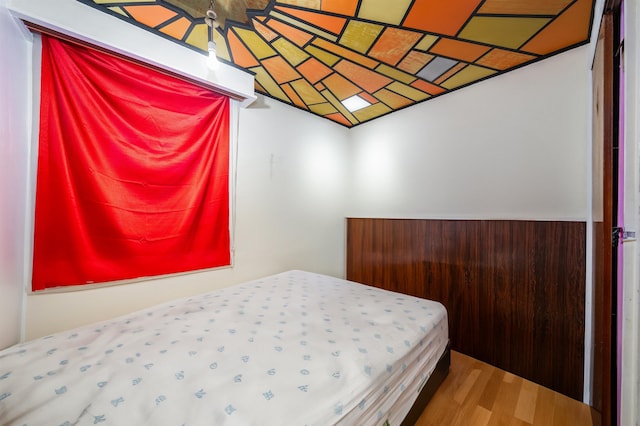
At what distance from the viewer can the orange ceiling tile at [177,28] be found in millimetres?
1615

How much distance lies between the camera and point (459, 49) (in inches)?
70.2

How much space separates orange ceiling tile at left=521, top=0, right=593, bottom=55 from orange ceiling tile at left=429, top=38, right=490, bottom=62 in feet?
0.99

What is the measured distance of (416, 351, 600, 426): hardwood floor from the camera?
1.43m

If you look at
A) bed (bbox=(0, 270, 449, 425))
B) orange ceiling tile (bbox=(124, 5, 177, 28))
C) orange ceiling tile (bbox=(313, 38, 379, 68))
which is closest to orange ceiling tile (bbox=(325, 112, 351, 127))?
orange ceiling tile (bbox=(313, 38, 379, 68))

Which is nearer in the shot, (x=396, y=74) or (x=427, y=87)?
(x=396, y=74)

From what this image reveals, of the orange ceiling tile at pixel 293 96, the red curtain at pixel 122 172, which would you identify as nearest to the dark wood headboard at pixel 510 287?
the orange ceiling tile at pixel 293 96

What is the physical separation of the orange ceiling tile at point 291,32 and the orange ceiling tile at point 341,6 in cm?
28

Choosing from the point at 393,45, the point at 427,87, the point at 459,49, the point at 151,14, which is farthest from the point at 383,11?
the point at 151,14

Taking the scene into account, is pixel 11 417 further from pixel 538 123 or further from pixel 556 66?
pixel 556 66

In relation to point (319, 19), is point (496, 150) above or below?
below

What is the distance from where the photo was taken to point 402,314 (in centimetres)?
156

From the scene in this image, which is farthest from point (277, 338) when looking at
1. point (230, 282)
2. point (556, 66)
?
point (556, 66)

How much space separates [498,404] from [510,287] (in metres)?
0.85

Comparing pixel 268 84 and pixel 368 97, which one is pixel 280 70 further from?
pixel 368 97
